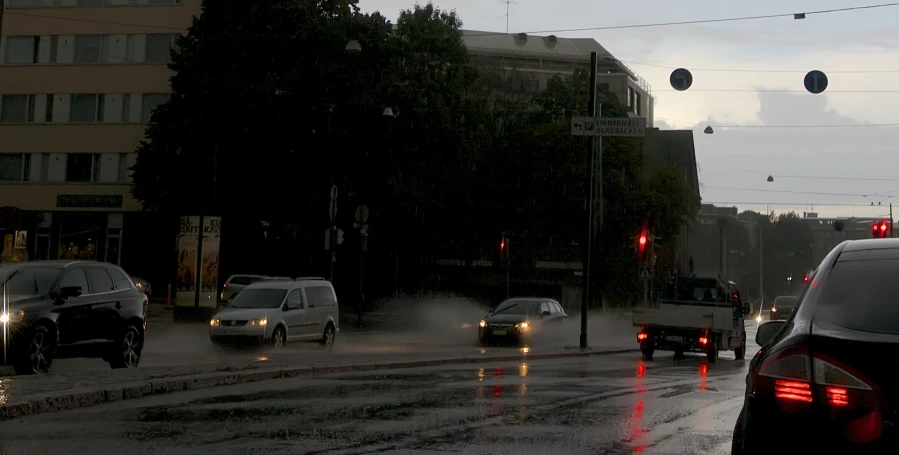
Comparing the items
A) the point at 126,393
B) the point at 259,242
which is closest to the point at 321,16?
the point at 259,242

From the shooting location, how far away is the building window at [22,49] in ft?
210

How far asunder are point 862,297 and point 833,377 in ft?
2.44

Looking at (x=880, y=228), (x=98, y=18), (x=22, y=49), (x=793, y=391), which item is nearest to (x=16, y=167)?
(x=22, y=49)

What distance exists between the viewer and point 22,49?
64.1 m

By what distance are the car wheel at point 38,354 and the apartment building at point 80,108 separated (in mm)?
47218

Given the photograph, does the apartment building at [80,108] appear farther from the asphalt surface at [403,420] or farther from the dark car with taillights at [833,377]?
the dark car with taillights at [833,377]

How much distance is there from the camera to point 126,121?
6206 centimetres

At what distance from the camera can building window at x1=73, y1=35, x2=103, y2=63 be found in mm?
62688

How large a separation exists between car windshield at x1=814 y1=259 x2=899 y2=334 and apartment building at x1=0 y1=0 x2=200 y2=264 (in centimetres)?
5871

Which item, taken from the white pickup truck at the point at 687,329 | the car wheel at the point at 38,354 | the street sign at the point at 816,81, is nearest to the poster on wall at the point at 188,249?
the white pickup truck at the point at 687,329

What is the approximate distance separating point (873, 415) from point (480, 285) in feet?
174

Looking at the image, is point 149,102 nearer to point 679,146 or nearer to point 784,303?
point 784,303

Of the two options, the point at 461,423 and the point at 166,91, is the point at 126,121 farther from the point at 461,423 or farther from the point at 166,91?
the point at 461,423

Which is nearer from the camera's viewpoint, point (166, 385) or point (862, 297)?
point (862, 297)
